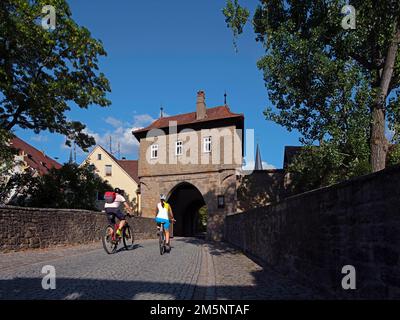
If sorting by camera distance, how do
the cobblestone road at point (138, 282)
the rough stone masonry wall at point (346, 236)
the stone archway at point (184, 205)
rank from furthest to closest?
the stone archway at point (184, 205) → the cobblestone road at point (138, 282) → the rough stone masonry wall at point (346, 236)

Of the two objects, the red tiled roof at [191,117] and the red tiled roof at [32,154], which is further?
the red tiled roof at [32,154]

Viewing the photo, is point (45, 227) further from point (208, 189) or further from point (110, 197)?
point (208, 189)

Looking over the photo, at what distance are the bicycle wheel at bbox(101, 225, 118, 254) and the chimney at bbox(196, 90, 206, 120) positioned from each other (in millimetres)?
25729

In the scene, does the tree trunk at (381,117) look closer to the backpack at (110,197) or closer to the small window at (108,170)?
the backpack at (110,197)

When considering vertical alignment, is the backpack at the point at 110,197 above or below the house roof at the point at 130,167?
below

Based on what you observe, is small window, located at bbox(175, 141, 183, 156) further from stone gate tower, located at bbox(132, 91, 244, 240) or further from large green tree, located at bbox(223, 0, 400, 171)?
large green tree, located at bbox(223, 0, 400, 171)

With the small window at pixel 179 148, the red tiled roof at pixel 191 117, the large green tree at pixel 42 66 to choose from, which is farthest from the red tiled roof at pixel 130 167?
the large green tree at pixel 42 66

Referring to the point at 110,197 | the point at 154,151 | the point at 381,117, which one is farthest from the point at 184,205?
the point at 381,117

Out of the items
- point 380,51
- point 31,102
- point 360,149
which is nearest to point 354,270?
point 360,149

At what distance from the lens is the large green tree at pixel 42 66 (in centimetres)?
1786

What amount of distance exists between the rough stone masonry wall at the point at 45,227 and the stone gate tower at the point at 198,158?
51.2 ft

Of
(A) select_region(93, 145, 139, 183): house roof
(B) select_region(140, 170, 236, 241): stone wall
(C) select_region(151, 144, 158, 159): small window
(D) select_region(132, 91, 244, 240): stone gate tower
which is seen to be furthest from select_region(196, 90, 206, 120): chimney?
(A) select_region(93, 145, 139, 183): house roof
